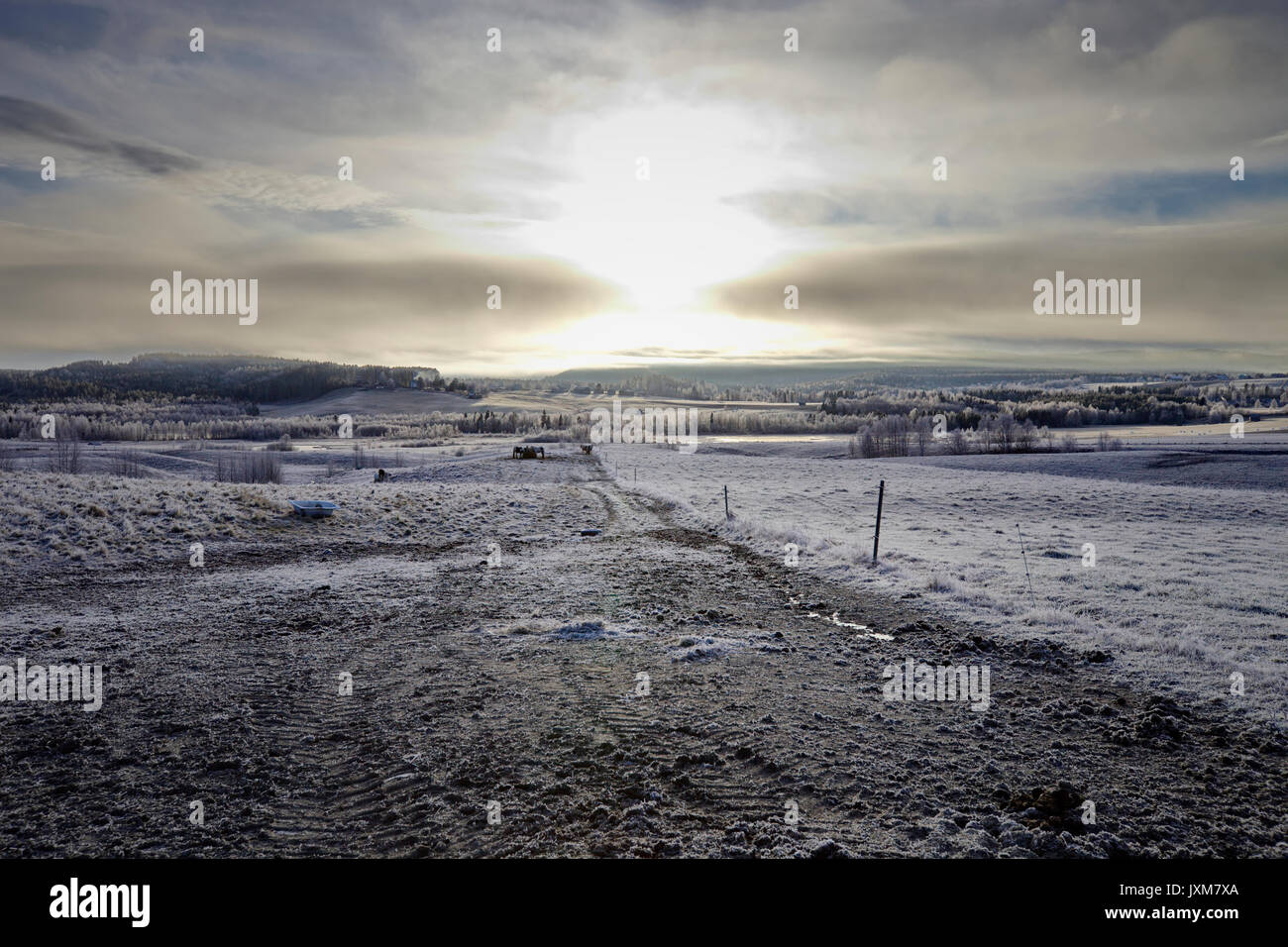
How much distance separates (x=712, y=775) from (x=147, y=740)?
20.7 feet

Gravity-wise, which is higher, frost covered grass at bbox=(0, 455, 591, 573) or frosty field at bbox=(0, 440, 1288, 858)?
frost covered grass at bbox=(0, 455, 591, 573)

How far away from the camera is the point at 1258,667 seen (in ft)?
30.1

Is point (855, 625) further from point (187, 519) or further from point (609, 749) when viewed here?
point (187, 519)

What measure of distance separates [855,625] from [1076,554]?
12343 mm

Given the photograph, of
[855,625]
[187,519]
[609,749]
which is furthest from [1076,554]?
[187,519]

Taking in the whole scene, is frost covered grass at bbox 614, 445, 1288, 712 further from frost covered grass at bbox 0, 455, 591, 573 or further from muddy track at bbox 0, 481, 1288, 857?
frost covered grass at bbox 0, 455, 591, 573

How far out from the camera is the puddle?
38.0 feet

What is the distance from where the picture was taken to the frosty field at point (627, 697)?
557 cm

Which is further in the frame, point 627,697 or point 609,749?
point 627,697

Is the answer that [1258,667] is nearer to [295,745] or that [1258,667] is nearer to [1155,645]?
[1155,645]

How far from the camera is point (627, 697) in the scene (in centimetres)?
867

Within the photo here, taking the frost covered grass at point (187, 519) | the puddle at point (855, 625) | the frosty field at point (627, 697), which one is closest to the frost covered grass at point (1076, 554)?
the frosty field at point (627, 697)

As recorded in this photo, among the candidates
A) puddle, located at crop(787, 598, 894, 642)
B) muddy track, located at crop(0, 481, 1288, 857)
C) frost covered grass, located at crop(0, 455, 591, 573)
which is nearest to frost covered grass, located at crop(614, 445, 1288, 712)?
muddy track, located at crop(0, 481, 1288, 857)

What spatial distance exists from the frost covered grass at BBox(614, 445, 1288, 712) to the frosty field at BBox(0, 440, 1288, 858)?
0.14 metres
